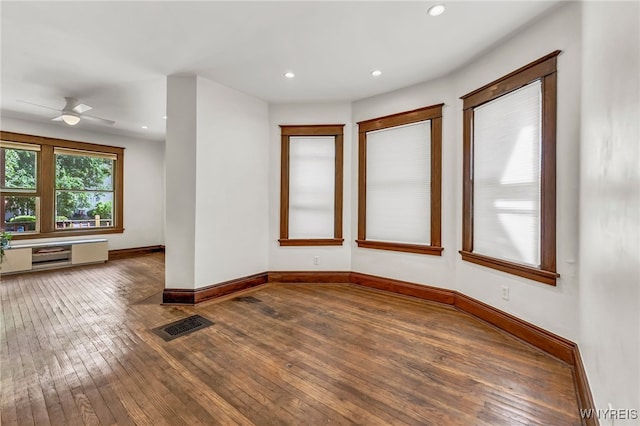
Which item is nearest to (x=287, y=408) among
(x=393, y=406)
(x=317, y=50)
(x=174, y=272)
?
(x=393, y=406)

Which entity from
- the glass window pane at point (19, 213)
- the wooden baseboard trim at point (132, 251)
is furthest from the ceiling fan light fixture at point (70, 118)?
the wooden baseboard trim at point (132, 251)

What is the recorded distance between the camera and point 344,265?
429 centimetres

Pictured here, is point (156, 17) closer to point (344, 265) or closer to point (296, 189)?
point (296, 189)

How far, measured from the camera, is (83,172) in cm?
598

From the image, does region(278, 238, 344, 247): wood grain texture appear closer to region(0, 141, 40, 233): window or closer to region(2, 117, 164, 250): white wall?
region(2, 117, 164, 250): white wall

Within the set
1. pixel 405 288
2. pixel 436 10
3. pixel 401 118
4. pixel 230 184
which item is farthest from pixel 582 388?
pixel 230 184

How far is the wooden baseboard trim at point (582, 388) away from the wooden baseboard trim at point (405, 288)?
133 centimetres

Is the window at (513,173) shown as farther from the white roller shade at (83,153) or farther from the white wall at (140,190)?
the white roller shade at (83,153)

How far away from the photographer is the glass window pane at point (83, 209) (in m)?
5.71

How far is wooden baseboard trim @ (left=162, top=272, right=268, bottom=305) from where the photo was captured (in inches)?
133

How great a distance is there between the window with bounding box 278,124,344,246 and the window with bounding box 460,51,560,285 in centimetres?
194

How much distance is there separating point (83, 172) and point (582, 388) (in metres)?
8.46

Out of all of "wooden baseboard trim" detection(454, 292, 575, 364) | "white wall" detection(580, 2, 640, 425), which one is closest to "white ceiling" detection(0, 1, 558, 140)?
"white wall" detection(580, 2, 640, 425)

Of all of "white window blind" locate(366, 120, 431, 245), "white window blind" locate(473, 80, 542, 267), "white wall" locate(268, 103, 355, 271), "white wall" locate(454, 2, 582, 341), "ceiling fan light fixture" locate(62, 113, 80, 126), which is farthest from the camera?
"white wall" locate(268, 103, 355, 271)
